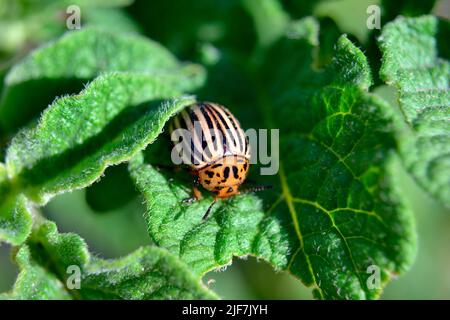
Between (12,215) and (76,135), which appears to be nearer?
(12,215)

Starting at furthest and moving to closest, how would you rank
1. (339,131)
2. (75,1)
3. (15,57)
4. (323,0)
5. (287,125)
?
1. (15,57)
2. (323,0)
3. (75,1)
4. (287,125)
5. (339,131)

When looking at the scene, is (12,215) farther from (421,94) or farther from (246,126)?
(421,94)

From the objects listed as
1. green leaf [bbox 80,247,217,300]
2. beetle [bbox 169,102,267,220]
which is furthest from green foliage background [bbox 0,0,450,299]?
beetle [bbox 169,102,267,220]

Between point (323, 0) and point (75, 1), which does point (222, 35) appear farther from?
point (75, 1)

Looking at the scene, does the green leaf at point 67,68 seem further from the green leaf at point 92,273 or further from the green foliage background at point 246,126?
the green leaf at point 92,273

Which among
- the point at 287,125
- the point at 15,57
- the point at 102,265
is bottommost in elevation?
the point at 102,265

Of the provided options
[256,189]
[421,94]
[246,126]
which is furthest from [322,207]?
[246,126]

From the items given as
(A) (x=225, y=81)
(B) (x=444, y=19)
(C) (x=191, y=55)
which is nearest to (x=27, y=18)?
(C) (x=191, y=55)
